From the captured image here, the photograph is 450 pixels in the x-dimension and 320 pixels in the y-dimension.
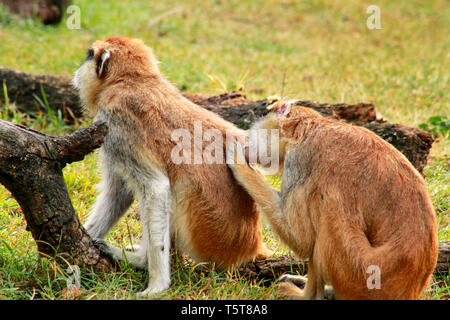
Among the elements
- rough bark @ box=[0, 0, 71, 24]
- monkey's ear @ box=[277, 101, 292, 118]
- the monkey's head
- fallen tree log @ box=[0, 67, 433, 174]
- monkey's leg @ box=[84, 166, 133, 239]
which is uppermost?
rough bark @ box=[0, 0, 71, 24]

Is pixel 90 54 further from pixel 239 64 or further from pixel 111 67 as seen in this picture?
pixel 239 64

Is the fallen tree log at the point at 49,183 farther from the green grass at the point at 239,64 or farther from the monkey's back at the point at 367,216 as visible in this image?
the monkey's back at the point at 367,216

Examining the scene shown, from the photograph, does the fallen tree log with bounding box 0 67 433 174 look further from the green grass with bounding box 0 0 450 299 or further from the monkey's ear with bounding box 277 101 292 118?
the monkey's ear with bounding box 277 101 292 118

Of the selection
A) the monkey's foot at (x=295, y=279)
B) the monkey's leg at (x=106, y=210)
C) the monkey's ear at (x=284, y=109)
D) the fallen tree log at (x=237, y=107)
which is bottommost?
the monkey's foot at (x=295, y=279)

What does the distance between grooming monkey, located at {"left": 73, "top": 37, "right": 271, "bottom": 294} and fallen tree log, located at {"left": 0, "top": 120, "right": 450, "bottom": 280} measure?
240 millimetres

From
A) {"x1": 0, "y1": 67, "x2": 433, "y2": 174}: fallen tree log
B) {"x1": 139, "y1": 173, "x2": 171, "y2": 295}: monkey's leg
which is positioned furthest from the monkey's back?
{"x1": 0, "y1": 67, "x2": 433, "y2": 174}: fallen tree log

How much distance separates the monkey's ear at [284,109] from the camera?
3.26 m

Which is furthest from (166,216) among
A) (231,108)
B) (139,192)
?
(231,108)

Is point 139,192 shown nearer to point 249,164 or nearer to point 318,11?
point 249,164

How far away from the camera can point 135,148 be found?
3.18m

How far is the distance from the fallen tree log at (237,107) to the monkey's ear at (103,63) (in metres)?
1.67

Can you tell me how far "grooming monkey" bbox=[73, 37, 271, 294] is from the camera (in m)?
3.13

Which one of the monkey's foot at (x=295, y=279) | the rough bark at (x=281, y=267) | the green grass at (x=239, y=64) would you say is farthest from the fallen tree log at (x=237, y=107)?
the monkey's foot at (x=295, y=279)
